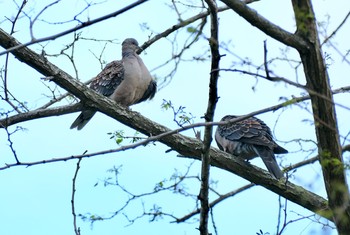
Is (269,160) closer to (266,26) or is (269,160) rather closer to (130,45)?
(130,45)

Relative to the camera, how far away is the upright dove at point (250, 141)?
7046 millimetres

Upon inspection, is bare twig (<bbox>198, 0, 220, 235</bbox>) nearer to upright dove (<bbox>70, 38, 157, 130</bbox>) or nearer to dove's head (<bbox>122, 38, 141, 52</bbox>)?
upright dove (<bbox>70, 38, 157, 130</bbox>)

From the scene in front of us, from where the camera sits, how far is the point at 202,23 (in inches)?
258

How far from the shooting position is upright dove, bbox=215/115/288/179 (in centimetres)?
705

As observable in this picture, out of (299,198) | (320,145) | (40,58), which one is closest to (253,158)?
(299,198)

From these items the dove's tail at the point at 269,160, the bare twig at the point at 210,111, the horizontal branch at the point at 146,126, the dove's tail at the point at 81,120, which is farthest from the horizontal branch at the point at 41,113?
the bare twig at the point at 210,111

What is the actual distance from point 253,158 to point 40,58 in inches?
96.6

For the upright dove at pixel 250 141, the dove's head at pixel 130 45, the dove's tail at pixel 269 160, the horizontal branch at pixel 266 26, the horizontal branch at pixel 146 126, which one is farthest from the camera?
the dove's head at pixel 130 45

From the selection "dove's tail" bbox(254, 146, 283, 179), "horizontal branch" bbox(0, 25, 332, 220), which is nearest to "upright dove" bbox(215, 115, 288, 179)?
"dove's tail" bbox(254, 146, 283, 179)

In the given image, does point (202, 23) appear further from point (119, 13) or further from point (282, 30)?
point (119, 13)

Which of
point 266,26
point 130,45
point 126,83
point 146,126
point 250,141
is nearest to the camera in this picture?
point 266,26

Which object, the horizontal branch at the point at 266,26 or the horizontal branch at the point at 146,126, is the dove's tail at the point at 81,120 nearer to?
the horizontal branch at the point at 146,126

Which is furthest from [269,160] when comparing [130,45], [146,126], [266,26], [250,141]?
[266,26]

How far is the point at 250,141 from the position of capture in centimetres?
711
